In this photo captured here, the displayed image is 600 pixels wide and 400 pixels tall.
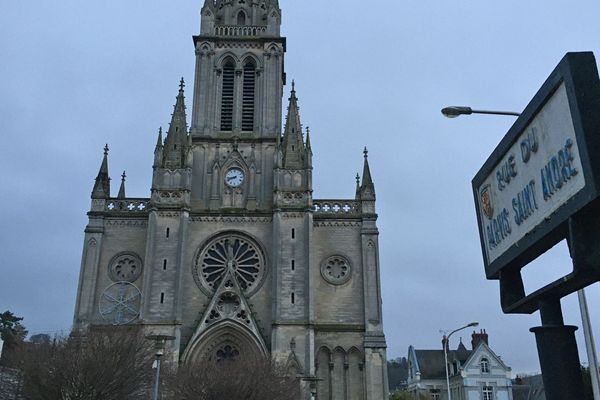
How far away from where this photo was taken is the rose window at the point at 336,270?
3881 cm

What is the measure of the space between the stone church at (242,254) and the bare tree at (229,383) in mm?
4253

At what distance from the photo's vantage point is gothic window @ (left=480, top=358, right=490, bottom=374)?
54825 millimetres

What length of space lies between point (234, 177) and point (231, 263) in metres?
6.11

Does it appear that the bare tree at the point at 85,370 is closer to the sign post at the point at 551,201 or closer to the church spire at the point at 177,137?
the church spire at the point at 177,137

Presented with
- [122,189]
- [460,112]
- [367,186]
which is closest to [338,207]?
[367,186]

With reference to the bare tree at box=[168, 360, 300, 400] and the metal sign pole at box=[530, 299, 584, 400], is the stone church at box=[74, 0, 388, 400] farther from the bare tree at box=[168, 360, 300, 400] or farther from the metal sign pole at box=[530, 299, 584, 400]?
the metal sign pole at box=[530, 299, 584, 400]

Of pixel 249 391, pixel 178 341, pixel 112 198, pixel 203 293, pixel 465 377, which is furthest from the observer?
pixel 465 377

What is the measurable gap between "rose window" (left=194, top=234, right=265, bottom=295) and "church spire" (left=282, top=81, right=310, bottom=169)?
5.95 metres

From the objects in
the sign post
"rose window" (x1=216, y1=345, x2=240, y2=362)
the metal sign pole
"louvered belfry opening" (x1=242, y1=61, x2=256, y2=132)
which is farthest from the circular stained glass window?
the metal sign pole

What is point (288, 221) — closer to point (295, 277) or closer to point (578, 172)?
point (295, 277)

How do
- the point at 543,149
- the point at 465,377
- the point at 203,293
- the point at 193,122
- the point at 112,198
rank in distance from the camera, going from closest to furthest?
the point at 543,149 → the point at 203,293 → the point at 112,198 → the point at 193,122 → the point at 465,377

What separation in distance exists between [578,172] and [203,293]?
34478 millimetres

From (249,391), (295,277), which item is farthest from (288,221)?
(249,391)

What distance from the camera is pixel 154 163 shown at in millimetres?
40219
